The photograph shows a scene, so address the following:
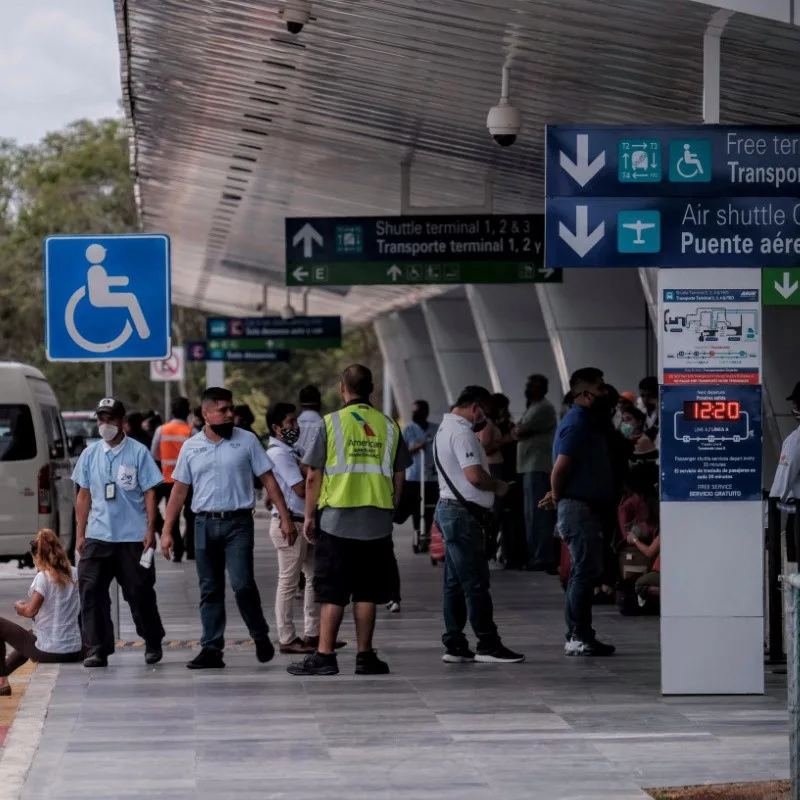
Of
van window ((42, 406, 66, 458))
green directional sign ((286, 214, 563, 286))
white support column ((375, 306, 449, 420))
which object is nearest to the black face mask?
green directional sign ((286, 214, 563, 286))

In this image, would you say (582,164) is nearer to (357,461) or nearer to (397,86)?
(357,461)

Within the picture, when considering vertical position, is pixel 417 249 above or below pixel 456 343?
above

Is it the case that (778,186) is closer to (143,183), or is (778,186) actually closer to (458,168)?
(458,168)

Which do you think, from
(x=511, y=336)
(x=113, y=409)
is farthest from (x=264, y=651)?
(x=511, y=336)

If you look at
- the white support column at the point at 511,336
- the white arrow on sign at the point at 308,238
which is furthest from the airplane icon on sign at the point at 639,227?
the white support column at the point at 511,336

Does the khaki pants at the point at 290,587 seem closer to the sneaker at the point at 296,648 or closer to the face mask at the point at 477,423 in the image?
the sneaker at the point at 296,648

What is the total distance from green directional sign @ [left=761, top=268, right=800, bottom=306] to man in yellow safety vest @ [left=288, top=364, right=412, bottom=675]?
480 centimetres

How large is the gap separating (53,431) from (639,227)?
1194 cm

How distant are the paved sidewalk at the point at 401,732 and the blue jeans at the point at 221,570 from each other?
0.93 ft

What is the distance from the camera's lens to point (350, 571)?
40.7ft

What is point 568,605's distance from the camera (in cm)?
1355

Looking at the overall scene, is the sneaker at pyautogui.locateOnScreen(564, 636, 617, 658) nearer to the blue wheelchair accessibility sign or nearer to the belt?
the belt

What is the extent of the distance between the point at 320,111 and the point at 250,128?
62.9 inches

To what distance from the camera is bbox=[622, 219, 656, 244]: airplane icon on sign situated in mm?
11195
